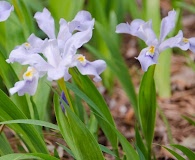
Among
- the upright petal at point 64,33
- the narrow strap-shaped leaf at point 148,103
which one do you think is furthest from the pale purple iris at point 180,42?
the upright petal at point 64,33

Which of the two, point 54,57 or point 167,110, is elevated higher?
point 54,57

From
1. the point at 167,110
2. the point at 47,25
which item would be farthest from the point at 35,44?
the point at 167,110

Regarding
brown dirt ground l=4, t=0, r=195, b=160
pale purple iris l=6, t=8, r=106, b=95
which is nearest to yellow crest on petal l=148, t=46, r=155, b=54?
pale purple iris l=6, t=8, r=106, b=95

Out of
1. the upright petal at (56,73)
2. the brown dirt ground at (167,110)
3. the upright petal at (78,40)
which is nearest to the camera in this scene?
the upright petal at (56,73)

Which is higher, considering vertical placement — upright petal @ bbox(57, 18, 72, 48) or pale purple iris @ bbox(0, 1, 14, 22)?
pale purple iris @ bbox(0, 1, 14, 22)

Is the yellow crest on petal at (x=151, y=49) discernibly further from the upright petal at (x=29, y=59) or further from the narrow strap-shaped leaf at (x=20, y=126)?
the narrow strap-shaped leaf at (x=20, y=126)

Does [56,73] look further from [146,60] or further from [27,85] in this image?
[146,60]

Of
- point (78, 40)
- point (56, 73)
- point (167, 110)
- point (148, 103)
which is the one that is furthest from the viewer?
point (167, 110)

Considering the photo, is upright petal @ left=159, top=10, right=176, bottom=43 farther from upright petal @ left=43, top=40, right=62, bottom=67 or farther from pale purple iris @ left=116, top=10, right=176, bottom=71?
upright petal @ left=43, top=40, right=62, bottom=67

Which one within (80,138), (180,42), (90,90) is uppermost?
(180,42)
